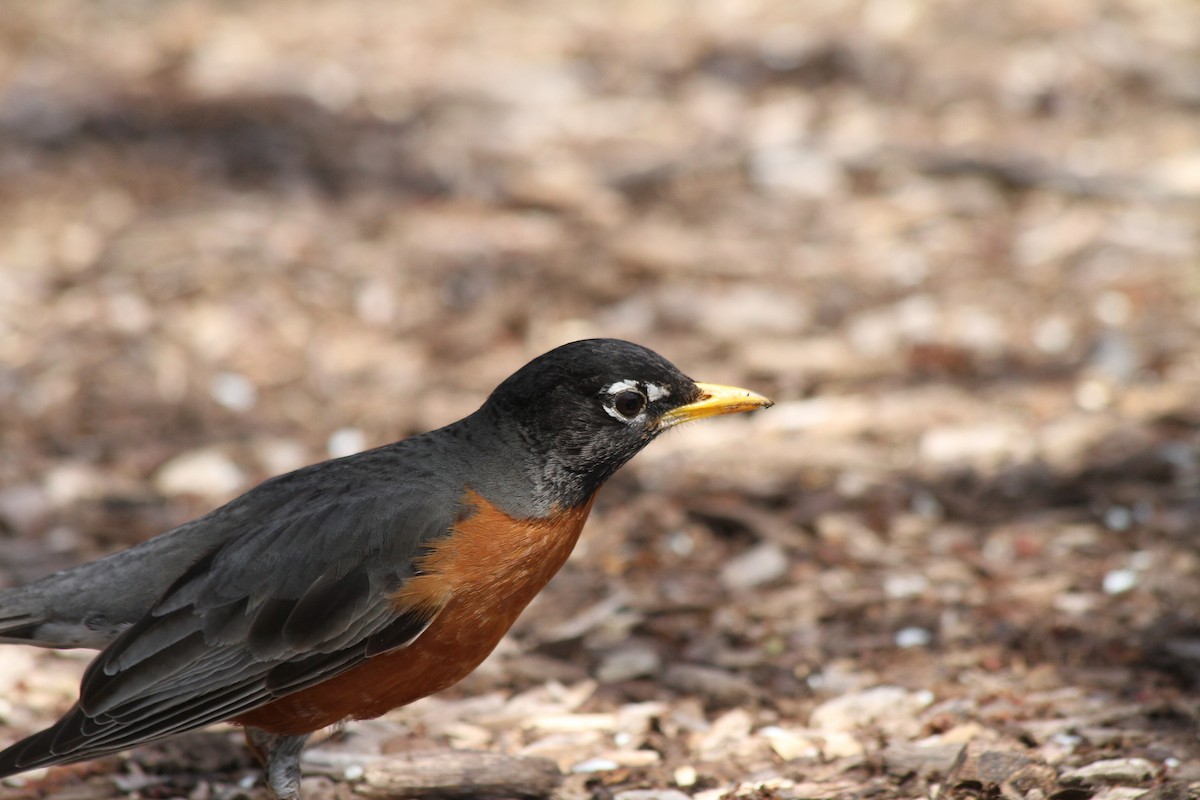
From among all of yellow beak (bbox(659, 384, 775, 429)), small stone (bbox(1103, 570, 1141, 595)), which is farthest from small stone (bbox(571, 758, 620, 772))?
small stone (bbox(1103, 570, 1141, 595))

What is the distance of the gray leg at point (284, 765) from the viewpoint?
4.61 meters

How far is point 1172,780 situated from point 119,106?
8321 mm

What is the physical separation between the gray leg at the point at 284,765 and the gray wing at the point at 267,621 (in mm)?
263

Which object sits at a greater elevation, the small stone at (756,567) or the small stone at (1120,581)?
the small stone at (756,567)

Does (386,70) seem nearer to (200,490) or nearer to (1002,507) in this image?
(200,490)

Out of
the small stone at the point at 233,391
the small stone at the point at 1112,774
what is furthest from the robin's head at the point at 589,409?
the small stone at the point at 233,391

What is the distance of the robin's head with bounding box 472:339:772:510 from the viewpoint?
15.8 ft

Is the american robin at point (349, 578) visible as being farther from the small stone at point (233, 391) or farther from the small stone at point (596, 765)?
the small stone at point (233, 391)

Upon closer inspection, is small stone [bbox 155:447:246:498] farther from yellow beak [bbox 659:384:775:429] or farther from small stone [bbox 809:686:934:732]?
small stone [bbox 809:686:934:732]

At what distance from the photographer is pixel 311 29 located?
11336mm

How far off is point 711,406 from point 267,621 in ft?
5.47

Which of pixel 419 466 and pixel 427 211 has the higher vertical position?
pixel 427 211

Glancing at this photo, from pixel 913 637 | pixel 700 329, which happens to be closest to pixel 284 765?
pixel 913 637

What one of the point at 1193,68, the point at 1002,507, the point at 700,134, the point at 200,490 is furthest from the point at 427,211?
the point at 1193,68
